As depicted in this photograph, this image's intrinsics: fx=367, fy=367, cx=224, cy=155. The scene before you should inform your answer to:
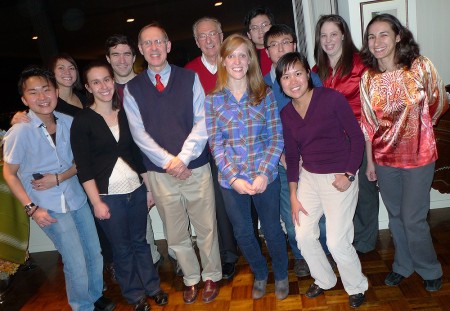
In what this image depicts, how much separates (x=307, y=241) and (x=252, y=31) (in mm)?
1529

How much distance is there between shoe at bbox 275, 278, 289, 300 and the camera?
7.10ft

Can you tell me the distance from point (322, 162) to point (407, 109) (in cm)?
49

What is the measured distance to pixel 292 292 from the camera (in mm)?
2225

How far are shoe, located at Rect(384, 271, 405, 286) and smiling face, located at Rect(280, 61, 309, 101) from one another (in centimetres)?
122

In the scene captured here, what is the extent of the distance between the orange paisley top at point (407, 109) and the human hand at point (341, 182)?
0.95 ft

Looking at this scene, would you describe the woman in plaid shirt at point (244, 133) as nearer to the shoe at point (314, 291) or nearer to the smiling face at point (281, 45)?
the smiling face at point (281, 45)

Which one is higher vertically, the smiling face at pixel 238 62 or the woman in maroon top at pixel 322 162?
the smiling face at pixel 238 62

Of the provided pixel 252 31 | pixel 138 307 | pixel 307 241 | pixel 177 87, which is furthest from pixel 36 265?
pixel 252 31

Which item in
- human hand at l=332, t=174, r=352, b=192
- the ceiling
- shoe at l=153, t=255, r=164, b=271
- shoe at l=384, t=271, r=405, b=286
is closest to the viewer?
human hand at l=332, t=174, r=352, b=192

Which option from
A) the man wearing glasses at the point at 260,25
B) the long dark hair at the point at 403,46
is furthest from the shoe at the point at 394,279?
the man wearing glasses at the point at 260,25

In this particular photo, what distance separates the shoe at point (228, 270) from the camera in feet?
8.13

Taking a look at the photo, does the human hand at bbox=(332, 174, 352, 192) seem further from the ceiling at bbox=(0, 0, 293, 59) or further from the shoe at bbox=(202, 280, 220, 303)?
the ceiling at bbox=(0, 0, 293, 59)

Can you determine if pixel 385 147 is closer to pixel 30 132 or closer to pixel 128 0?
pixel 30 132

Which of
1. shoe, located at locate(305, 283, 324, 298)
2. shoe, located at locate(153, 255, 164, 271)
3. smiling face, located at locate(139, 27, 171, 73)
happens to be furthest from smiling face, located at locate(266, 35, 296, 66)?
shoe, located at locate(153, 255, 164, 271)
